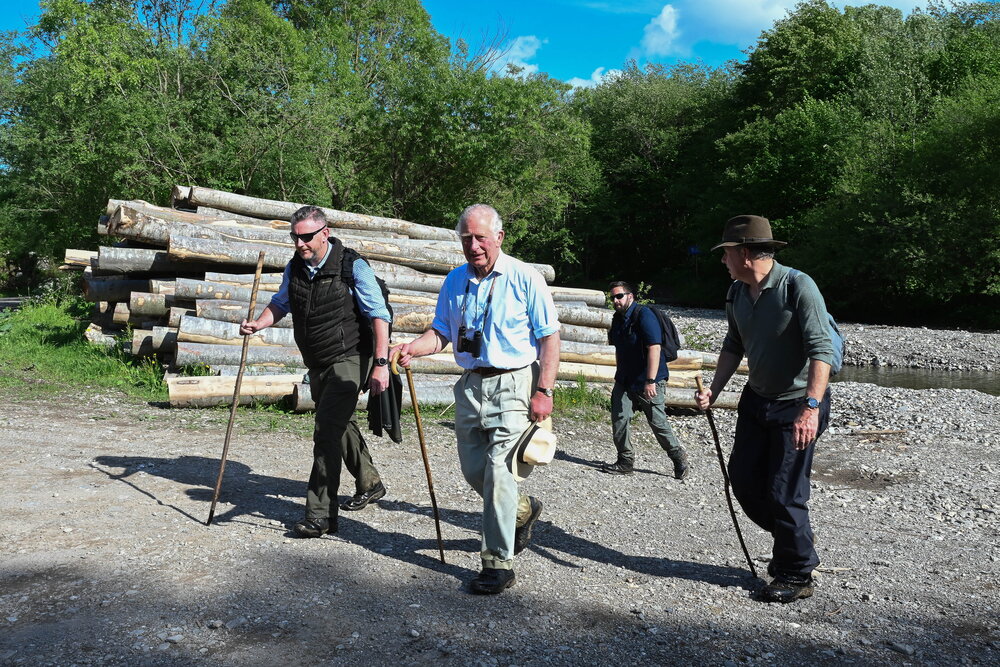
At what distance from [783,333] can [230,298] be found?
8874 millimetres

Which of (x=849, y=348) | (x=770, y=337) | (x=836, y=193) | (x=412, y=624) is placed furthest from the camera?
(x=836, y=193)

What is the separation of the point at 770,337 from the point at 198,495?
14.1ft

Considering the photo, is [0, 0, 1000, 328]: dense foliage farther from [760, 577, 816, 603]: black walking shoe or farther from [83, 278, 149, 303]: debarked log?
[760, 577, 816, 603]: black walking shoe

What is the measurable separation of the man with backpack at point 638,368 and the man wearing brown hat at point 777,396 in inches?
126

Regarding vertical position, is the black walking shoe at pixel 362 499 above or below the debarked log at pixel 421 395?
below

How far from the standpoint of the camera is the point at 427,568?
5.04 meters

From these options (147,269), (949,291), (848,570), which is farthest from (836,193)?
(848,570)

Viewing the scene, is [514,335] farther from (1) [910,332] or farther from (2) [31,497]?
(1) [910,332]

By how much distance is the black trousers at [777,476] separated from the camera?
4617mm

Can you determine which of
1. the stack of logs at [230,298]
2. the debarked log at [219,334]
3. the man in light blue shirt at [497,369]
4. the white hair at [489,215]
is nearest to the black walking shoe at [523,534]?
the man in light blue shirt at [497,369]

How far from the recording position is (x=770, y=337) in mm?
4629

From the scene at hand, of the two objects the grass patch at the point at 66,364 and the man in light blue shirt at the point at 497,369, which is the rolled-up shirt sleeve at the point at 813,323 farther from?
the grass patch at the point at 66,364

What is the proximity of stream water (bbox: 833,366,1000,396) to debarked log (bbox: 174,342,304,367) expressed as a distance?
13708 millimetres

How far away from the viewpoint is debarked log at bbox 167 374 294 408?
962 cm
